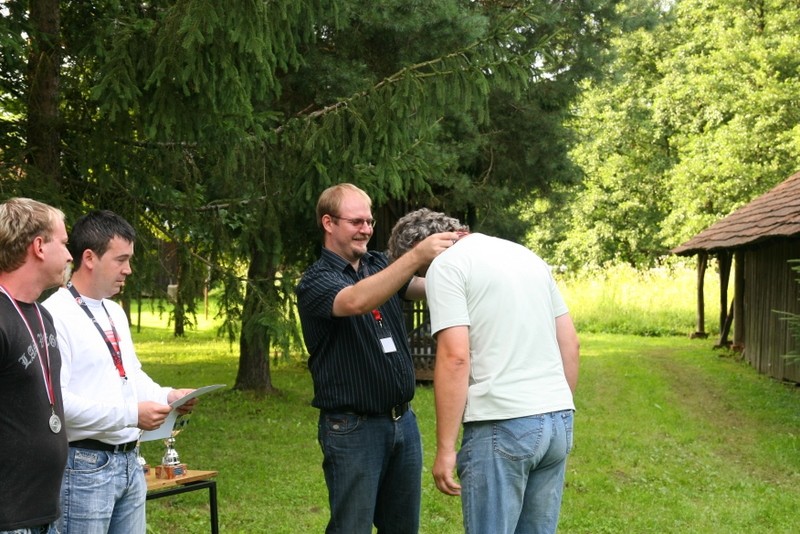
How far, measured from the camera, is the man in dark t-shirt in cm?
284

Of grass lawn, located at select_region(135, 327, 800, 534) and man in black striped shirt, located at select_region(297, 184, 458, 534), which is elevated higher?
man in black striped shirt, located at select_region(297, 184, 458, 534)

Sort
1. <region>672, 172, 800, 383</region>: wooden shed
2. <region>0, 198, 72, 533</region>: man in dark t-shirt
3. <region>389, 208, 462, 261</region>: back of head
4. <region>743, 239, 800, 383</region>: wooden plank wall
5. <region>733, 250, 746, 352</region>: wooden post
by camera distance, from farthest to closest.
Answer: <region>733, 250, 746, 352</region>: wooden post < <region>743, 239, 800, 383</region>: wooden plank wall < <region>672, 172, 800, 383</region>: wooden shed < <region>389, 208, 462, 261</region>: back of head < <region>0, 198, 72, 533</region>: man in dark t-shirt

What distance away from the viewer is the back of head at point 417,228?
3805 millimetres

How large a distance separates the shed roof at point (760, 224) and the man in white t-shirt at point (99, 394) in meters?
11.3

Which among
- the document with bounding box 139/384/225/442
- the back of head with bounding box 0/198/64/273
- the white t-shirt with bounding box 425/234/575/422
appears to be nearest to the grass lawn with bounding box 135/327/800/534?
the document with bounding box 139/384/225/442

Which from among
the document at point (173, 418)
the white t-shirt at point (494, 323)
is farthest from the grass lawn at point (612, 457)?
the white t-shirt at point (494, 323)

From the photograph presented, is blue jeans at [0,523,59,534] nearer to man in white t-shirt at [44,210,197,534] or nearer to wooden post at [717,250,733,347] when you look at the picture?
man in white t-shirt at [44,210,197,534]

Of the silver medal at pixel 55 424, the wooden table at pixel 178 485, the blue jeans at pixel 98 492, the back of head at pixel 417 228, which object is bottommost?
the wooden table at pixel 178 485

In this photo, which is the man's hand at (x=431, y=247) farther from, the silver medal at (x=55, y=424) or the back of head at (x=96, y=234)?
the silver medal at (x=55, y=424)

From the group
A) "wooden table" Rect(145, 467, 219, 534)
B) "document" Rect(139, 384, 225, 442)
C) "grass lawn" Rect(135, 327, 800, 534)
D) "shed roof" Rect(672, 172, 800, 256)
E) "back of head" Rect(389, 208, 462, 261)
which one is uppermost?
"shed roof" Rect(672, 172, 800, 256)

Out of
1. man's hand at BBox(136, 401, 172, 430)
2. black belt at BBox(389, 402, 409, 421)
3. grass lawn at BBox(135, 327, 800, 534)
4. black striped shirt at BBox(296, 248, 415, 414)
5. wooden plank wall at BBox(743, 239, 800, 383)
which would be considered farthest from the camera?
wooden plank wall at BBox(743, 239, 800, 383)

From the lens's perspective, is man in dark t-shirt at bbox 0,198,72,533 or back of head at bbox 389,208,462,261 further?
back of head at bbox 389,208,462,261

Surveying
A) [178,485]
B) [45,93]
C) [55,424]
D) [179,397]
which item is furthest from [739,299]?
[55,424]

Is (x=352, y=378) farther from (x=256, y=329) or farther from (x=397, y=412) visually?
(x=256, y=329)
